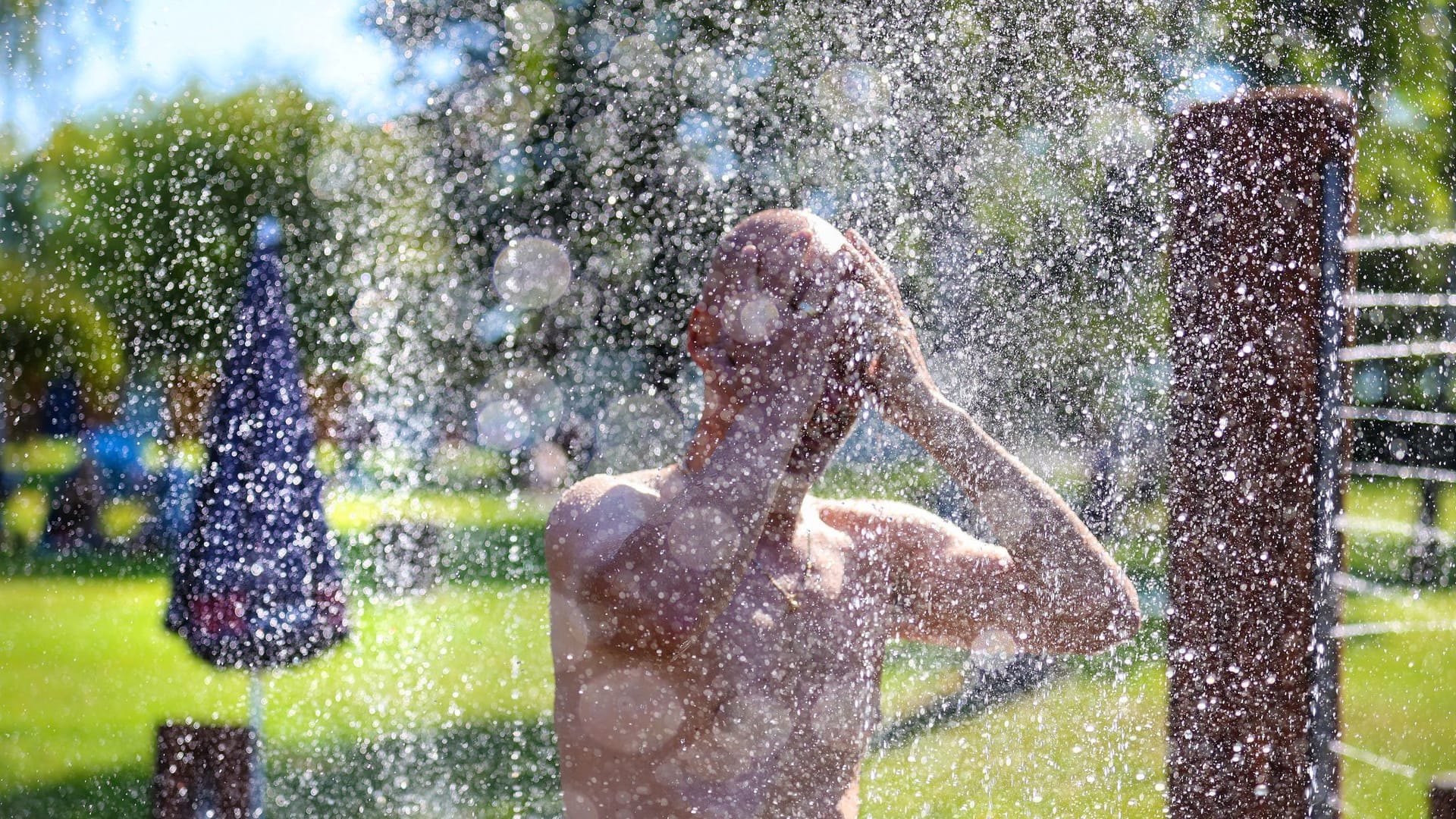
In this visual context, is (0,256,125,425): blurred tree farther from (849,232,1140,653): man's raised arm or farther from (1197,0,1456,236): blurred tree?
(849,232,1140,653): man's raised arm

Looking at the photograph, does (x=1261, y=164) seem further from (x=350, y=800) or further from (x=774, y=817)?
(x=350, y=800)

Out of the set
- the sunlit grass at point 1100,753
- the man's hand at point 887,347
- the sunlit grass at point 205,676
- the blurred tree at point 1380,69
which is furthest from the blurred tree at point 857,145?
the man's hand at point 887,347

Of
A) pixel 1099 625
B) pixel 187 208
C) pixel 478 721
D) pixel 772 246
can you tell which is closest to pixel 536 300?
pixel 187 208

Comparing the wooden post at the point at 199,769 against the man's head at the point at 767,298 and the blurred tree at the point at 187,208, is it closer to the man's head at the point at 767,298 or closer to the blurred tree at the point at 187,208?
the man's head at the point at 767,298

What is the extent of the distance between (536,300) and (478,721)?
732 centimetres

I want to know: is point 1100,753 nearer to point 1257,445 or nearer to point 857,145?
point 1257,445

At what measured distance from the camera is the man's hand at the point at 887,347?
1528 millimetres

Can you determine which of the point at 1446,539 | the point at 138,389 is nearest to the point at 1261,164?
the point at 1446,539

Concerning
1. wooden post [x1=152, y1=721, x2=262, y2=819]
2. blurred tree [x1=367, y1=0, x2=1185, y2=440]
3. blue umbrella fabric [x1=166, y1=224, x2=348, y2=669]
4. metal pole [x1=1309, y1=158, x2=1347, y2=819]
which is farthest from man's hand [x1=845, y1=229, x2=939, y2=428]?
blurred tree [x1=367, y1=0, x2=1185, y2=440]

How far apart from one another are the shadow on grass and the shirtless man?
10.5 feet

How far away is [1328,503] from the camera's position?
1.61 m

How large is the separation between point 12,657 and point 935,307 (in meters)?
7.50

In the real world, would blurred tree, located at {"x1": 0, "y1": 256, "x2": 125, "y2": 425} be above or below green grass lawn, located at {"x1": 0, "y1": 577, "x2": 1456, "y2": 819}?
above

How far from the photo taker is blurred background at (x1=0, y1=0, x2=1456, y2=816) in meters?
5.98
